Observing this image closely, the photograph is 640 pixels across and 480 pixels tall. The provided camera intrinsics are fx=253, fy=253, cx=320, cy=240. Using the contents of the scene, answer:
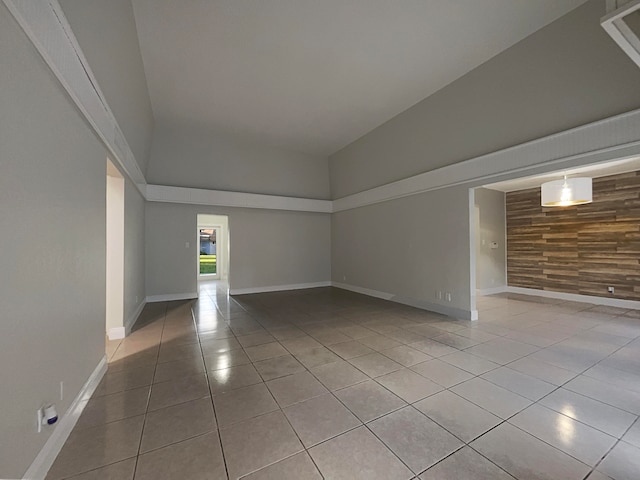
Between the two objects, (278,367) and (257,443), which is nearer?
(257,443)

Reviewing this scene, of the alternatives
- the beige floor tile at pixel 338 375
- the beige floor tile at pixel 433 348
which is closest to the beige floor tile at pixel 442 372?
the beige floor tile at pixel 433 348

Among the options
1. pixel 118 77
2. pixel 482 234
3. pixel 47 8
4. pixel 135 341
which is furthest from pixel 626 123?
pixel 135 341

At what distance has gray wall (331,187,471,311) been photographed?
488cm

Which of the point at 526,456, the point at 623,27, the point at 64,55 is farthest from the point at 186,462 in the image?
the point at 623,27

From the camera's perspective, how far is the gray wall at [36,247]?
125 cm

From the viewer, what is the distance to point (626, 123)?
3.00 meters

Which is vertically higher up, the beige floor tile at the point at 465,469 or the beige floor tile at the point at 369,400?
the beige floor tile at the point at 465,469

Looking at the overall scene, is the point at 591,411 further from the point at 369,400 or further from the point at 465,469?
the point at 369,400

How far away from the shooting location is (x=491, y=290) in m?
7.36

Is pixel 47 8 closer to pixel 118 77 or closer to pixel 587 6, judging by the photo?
pixel 118 77

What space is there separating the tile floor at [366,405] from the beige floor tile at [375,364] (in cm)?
3

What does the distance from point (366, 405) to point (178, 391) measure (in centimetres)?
178

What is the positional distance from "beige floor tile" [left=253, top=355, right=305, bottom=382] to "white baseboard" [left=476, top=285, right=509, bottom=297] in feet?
20.4

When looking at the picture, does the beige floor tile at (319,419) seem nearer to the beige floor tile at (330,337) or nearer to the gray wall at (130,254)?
the beige floor tile at (330,337)
